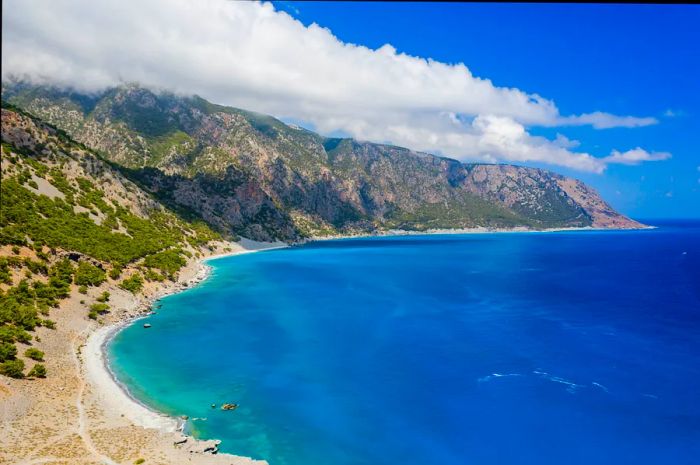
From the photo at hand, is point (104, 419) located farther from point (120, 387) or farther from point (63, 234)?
point (63, 234)

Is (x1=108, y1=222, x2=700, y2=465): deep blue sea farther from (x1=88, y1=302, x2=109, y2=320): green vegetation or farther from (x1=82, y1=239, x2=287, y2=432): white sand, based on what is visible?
(x1=88, y1=302, x2=109, y2=320): green vegetation

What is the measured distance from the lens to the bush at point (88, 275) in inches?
2881

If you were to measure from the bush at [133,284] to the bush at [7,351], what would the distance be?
3758 centimetres

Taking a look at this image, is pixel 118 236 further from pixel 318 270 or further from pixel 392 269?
pixel 392 269

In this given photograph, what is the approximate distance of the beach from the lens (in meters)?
31.8

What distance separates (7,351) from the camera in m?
45.0

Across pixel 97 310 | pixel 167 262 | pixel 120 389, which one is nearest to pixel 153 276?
pixel 167 262

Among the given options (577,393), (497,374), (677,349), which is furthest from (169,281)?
(677,349)

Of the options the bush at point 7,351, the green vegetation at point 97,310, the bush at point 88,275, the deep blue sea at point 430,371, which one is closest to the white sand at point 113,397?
the deep blue sea at point 430,371

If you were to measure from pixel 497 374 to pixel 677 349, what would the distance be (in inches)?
1128

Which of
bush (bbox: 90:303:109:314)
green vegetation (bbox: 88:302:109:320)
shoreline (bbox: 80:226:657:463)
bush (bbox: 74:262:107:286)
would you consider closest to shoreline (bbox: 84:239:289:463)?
shoreline (bbox: 80:226:657:463)

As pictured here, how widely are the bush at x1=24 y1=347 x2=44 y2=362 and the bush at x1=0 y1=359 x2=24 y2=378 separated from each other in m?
4.18

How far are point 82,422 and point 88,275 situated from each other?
4506cm

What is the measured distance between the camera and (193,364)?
→ 183ft
